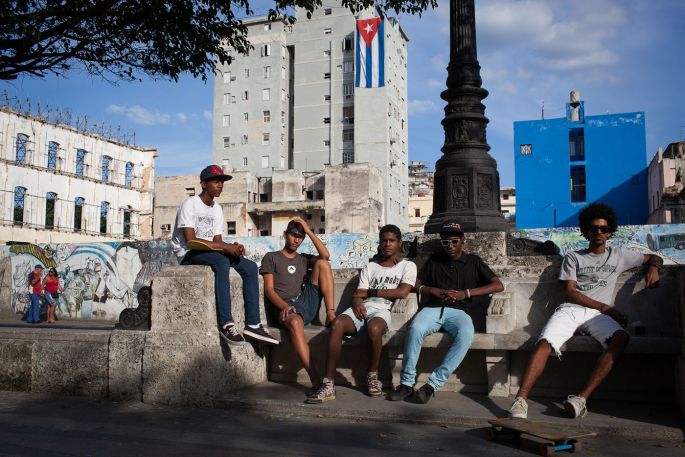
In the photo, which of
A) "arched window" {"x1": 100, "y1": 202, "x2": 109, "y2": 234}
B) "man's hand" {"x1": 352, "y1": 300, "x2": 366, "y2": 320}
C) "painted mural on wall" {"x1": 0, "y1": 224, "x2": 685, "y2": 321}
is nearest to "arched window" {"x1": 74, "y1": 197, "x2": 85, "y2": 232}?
"arched window" {"x1": 100, "y1": 202, "x2": 109, "y2": 234}

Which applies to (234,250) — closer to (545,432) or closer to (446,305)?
(446,305)

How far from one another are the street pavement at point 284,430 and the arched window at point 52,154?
4388cm

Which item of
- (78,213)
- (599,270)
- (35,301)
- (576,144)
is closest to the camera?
(599,270)

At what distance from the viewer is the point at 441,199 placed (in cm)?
708

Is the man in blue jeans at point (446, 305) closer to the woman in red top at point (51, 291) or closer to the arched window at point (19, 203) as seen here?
the woman in red top at point (51, 291)

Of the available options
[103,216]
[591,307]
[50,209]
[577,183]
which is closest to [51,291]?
[591,307]

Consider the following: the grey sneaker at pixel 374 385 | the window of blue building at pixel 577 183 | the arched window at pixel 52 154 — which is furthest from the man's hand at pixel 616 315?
the arched window at pixel 52 154

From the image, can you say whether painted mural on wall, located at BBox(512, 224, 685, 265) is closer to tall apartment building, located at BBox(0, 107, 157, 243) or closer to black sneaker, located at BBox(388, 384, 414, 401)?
black sneaker, located at BBox(388, 384, 414, 401)

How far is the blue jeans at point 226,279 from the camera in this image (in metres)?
5.42

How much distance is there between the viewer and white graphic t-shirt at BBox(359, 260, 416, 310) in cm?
557

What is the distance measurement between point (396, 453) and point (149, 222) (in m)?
53.4

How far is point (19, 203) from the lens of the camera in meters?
42.5

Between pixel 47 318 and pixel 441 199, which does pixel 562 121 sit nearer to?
pixel 47 318

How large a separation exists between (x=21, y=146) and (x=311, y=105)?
1390 inches
